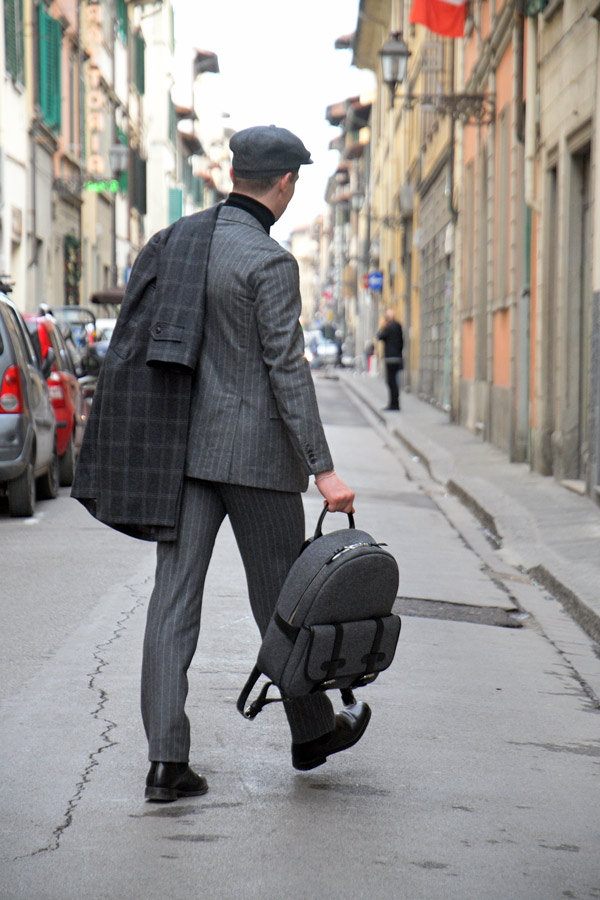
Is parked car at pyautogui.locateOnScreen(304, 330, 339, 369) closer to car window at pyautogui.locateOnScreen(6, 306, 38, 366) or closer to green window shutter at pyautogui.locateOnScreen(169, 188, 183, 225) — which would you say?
green window shutter at pyautogui.locateOnScreen(169, 188, 183, 225)

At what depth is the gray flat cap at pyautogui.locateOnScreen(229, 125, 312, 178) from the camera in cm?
427

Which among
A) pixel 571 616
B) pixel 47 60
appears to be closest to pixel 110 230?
pixel 47 60

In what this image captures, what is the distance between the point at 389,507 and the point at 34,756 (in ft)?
27.4

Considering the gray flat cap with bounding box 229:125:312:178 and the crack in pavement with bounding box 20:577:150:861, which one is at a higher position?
the gray flat cap with bounding box 229:125:312:178

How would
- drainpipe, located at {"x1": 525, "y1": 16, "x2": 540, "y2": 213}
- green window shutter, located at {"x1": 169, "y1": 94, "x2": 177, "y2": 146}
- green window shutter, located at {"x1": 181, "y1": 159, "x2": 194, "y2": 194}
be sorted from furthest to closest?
green window shutter, located at {"x1": 181, "y1": 159, "x2": 194, "y2": 194}, green window shutter, located at {"x1": 169, "y1": 94, "x2": 177, "y2": 146}, drainpipe, located at {"x1": 525, "y1": 16, "x2": 540, "y2": 213}

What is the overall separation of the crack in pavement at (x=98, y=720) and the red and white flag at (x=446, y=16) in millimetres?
14589

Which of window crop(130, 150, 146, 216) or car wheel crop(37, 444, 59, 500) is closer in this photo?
car wheel crop(37, 444, 59, 500)

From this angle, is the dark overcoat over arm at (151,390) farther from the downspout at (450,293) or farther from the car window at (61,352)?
the downspout at (450,293)

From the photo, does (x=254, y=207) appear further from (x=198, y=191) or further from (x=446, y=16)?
(x=198, y=191)

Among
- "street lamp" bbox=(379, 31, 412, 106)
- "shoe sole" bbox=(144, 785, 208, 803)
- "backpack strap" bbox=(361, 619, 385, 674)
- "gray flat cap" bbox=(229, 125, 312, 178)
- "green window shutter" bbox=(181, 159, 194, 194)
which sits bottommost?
"shoe sole" bbox=(144, 785, 208, 803)

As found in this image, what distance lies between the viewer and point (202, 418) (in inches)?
165

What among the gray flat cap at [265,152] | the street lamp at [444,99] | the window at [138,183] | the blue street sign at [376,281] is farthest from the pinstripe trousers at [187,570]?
the blue street sign at [376,281]

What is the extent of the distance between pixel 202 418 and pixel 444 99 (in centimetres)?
1629

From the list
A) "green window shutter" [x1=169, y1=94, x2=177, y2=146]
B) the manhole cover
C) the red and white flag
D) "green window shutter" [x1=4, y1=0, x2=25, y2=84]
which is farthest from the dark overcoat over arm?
"green window shutter" [x1=169, y1=94, x2=177, y2=146]
